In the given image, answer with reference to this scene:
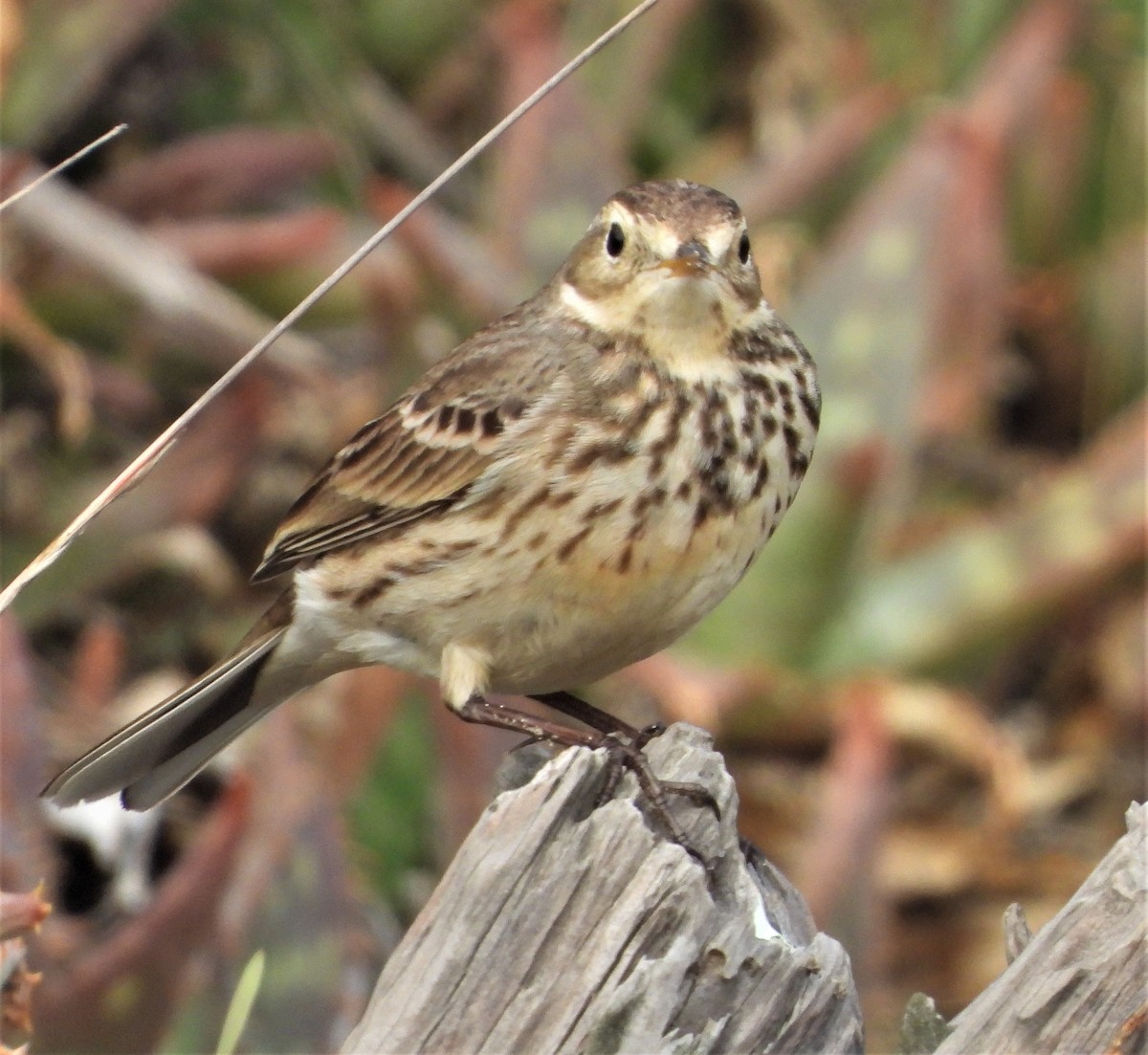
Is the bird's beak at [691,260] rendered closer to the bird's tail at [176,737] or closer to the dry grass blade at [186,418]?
the dry grass blade at [186,418]

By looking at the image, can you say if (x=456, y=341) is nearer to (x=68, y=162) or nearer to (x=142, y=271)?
(x=142, y=271)

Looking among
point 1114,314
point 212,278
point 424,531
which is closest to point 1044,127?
point 1114,314

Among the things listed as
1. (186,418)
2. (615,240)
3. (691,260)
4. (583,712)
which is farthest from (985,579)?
(186,418)

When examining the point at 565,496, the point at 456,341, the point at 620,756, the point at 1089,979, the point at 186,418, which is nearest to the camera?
the point at 1089,979

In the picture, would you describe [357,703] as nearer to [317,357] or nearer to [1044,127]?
[317,357]

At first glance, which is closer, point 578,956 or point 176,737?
point 578,956

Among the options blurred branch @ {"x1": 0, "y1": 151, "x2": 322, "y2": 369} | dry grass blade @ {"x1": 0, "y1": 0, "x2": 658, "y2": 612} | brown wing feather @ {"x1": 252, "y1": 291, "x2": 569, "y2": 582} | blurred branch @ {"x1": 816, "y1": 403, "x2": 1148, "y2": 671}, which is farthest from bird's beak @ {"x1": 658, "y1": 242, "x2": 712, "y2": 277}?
blurred branch @ {"x1": 0, "y1": 151, "x2": 322, "y2": 369}
